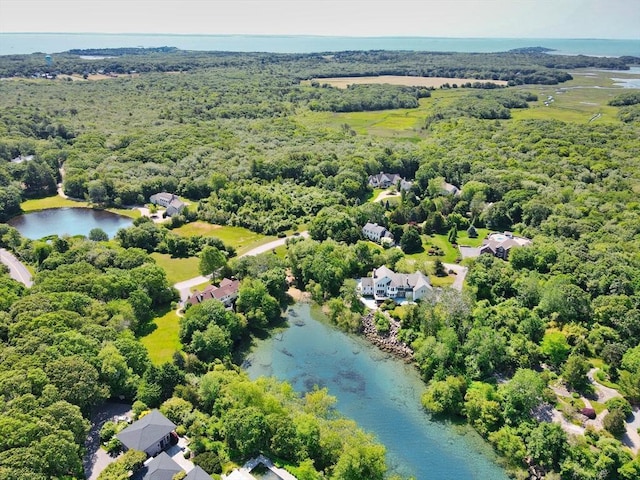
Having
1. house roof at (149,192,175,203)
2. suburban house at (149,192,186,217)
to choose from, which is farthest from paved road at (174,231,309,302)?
house roof at (149,192,175,203)

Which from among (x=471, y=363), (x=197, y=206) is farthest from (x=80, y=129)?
(x=471, y=363)

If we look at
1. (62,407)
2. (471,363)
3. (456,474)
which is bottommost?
(456,474)

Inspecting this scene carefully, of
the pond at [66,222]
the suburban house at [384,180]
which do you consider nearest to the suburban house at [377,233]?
the suburban house at [384,180]

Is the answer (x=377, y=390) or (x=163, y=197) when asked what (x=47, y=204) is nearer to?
A: (x=163, y=197)

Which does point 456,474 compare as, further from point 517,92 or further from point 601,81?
point 601,81

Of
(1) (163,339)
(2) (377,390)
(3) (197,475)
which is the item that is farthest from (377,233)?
(3) (197,475)

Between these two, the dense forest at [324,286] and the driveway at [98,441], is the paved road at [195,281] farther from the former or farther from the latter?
the driveway at [98,441]

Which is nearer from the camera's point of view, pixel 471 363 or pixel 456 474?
pixel 456 474
